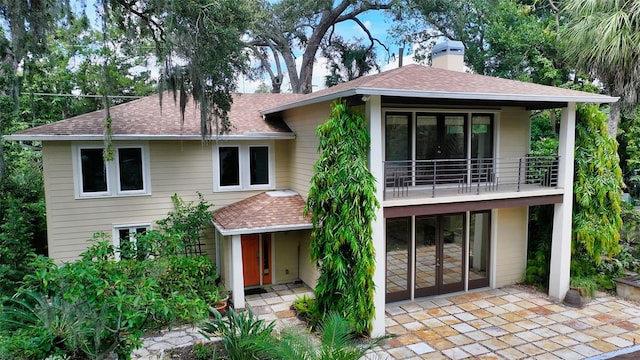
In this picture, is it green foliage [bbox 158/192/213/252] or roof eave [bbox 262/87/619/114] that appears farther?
green foliage [bbox 158/192/213/252]

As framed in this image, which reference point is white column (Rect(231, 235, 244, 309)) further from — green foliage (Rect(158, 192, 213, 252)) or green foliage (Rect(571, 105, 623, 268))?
green foliage (Rect(571, 105, 623, 268))

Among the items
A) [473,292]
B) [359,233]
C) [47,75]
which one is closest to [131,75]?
[47,75]

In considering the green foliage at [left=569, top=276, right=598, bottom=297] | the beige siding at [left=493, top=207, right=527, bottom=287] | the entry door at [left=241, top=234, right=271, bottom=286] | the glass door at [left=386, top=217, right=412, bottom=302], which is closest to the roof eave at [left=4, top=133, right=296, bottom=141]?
the entry door at [left=241, top=234, right=271, bottom=286]

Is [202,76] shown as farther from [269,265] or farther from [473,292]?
[473,292]

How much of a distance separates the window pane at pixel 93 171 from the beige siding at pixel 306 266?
5301 mm

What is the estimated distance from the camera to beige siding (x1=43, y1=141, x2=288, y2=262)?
9.52 meters

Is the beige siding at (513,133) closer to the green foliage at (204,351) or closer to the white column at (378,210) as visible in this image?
the white column at (378,210)

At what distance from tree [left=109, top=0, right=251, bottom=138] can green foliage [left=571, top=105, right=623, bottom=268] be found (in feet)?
27.8

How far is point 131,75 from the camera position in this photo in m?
19.5

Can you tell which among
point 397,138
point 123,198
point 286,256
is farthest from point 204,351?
point 397,138

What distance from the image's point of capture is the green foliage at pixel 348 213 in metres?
7.43

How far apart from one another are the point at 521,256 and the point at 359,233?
5.83 meters

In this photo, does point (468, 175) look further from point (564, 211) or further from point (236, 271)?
point (236, 271)

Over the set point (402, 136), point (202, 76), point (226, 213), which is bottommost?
point (226, 213)
